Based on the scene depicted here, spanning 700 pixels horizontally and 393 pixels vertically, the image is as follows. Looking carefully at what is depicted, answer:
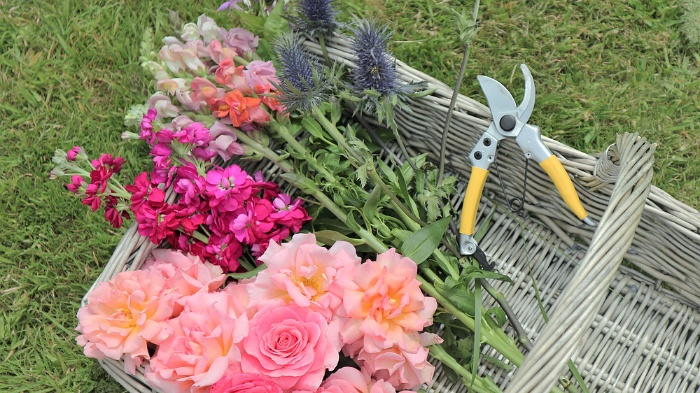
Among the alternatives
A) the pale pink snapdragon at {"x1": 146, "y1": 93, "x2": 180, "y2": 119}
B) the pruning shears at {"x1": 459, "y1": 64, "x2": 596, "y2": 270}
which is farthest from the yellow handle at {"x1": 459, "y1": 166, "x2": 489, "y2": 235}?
the pale pink snapdragon at {"x1": 146, "y1": 93, "x2": 180, "y2": 119}

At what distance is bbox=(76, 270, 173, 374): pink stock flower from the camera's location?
2.61 ft

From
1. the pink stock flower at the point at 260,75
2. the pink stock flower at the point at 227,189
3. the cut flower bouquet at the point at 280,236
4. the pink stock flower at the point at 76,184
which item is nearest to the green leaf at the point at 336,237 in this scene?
the cut flower bouquet at the point at 280,236

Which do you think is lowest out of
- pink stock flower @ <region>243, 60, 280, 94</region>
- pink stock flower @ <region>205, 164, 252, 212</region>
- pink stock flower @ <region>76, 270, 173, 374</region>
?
pink stock flower @ <region>76, 270, 173, 374</region>

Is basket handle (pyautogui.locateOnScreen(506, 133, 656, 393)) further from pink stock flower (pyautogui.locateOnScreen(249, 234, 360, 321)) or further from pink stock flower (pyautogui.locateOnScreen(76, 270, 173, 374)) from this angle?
pink stock flower (pyautogui.locateOnScreen(76, 270, 173, 374))

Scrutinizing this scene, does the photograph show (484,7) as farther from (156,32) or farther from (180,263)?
(180,263)

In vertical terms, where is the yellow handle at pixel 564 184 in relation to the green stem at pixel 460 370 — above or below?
above

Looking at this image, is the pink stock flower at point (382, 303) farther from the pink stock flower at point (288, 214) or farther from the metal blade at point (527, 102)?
the metal blade at point (527, 102)

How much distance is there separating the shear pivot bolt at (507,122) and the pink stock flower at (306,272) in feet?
0.91

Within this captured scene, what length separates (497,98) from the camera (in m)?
0.88

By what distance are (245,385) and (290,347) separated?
0.21 feet

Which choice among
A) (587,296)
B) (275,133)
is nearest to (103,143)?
(275,133)

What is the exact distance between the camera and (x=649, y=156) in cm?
77

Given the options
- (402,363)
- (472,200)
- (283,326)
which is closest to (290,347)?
(283,326)

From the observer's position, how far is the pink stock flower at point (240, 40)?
0.95 meters
